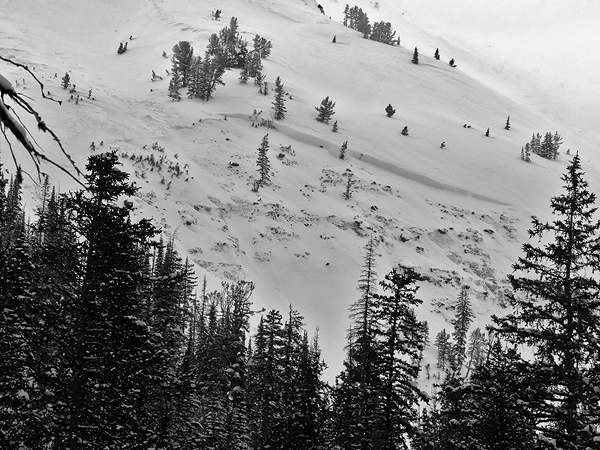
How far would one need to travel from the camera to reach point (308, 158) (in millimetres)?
90062

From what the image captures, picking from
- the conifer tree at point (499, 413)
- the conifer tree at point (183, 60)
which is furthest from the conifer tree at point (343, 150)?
the conifer tree at point (499, 413)

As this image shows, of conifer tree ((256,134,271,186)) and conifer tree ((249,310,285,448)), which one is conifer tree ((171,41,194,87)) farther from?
conifer tree ((249,310,285,448))

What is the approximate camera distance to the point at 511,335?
1113cm

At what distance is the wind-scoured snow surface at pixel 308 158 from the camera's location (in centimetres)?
6638

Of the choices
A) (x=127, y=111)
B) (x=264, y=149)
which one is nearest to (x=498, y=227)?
(x=264, y=149)

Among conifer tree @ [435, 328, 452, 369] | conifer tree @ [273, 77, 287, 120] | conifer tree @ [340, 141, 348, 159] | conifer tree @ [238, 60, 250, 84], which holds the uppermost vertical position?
conifer tree @ [238, 60, 250, 84]

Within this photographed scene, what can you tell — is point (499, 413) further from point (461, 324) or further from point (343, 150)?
point (343, 150)

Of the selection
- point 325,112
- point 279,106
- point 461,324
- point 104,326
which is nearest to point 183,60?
point 279,106

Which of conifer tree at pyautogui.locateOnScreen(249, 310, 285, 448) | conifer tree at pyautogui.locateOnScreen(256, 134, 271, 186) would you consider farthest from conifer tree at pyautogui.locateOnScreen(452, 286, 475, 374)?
conifer tree at pyautogui.locateOnScreen(256, 134, 271, 186)

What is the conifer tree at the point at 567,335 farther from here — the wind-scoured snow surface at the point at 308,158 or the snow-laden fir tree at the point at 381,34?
the snow-laden fir tree at the point at 381,34

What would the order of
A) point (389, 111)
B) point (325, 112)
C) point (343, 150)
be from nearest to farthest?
point (343, 150), point (325, 112), point (389, 111)

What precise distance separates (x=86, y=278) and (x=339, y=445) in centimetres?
1246

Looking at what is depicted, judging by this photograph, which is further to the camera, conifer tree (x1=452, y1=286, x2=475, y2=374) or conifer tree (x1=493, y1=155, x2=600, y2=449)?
conifer tree (x1=452, y1=286, x2=475, y2=374)

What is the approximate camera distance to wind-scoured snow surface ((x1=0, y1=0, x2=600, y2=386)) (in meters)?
66.4
